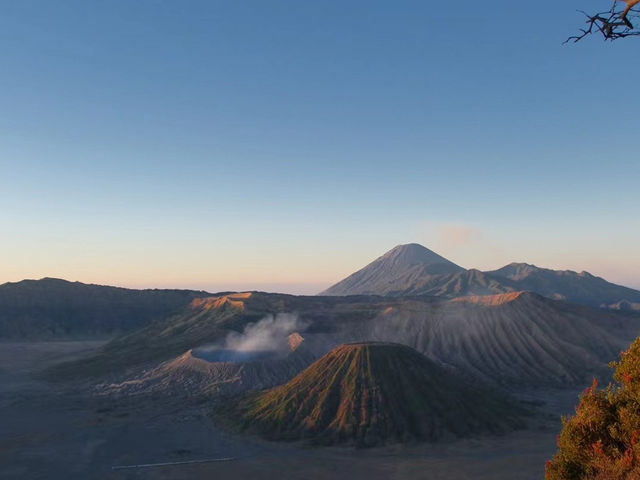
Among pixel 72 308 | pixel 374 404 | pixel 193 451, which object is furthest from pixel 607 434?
pixel 72 308

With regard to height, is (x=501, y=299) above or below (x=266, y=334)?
above

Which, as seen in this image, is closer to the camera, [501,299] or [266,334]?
[266,334]

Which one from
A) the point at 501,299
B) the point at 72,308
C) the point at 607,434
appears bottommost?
the point at 607,434

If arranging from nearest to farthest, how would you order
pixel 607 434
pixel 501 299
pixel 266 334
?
pixel 607 434 → pixel 266 334 → pixel 501 299

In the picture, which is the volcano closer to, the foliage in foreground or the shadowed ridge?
the foliage in foreground

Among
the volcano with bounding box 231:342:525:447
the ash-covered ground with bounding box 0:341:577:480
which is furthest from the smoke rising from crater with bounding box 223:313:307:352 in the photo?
the volcano with bounding box 231:342:525:447

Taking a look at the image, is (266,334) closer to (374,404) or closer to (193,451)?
(374,404)

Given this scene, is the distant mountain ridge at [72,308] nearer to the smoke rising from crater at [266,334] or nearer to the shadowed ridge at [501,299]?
the smoke rising from crater at [266,334]
